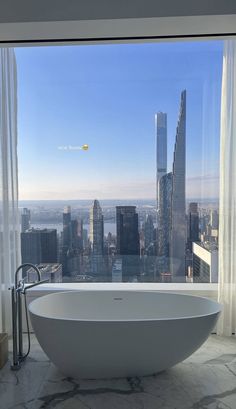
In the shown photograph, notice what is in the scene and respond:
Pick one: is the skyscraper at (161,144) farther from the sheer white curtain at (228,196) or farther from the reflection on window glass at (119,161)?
the sheer white curtain at (228,196)

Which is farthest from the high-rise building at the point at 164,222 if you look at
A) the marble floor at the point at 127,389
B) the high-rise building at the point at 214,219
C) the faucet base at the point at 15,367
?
the faucet base at the point at 15,367

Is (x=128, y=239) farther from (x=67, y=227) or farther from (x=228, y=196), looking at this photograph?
(x=228, y=196)

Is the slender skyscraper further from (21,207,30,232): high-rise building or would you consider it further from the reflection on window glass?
(21,207,30,232): high-rise building

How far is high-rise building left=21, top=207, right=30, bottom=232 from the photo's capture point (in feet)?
12.1

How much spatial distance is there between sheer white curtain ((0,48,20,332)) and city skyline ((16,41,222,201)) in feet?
1.07

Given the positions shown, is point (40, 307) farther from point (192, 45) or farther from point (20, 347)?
point (192, 45)

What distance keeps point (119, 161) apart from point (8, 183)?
1128 mm

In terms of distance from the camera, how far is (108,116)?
3.61 metres

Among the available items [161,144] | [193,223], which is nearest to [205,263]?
[193,223]

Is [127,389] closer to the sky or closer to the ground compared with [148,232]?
closer to the ground

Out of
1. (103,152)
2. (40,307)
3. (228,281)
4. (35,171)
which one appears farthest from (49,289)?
(228,281)

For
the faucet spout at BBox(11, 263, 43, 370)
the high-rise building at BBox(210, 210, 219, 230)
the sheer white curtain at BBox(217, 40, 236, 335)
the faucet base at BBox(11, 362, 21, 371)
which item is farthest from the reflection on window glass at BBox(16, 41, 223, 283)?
the faucet base at BBox(11, 362, 21, 371)

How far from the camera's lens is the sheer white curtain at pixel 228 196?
10.3 ft

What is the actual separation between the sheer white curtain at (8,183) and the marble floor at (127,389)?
0.79 metres
